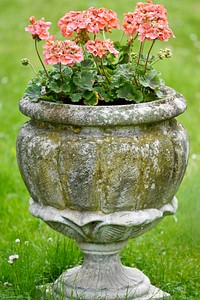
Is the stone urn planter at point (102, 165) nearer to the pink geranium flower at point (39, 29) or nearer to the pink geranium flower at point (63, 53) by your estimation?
the pink geranium flower at point (63, 53)

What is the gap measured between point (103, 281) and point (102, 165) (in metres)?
0.82

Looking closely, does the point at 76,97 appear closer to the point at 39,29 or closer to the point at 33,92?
the point at 33,92

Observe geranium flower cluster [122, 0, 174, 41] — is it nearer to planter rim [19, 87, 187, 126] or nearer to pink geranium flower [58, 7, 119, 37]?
pink geranium flower [58, 7, 119, 37]

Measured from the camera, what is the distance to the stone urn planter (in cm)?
347

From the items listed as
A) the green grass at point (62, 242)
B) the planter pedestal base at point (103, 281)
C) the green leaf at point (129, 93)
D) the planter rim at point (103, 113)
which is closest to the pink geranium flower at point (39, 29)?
the planter rim at point (103, 113)

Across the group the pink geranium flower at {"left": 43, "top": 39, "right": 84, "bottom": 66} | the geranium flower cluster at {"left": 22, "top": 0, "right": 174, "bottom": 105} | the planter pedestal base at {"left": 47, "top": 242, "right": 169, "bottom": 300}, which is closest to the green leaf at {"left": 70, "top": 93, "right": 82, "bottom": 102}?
the geranium flower cluster at {"left": 22, "top": 0, "right": 174, "bottom": 105}

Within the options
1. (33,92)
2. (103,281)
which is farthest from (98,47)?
(103,281)

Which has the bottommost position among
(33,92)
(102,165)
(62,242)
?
(62,242)

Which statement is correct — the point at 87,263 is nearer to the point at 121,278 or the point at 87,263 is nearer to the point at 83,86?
the point at 121,278

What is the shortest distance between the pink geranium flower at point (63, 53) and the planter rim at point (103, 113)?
0.21 metres

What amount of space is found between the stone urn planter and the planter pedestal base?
0.15 feet

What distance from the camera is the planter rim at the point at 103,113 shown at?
345 centimetres

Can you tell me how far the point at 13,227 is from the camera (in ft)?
16.7

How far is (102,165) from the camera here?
3465 mm
